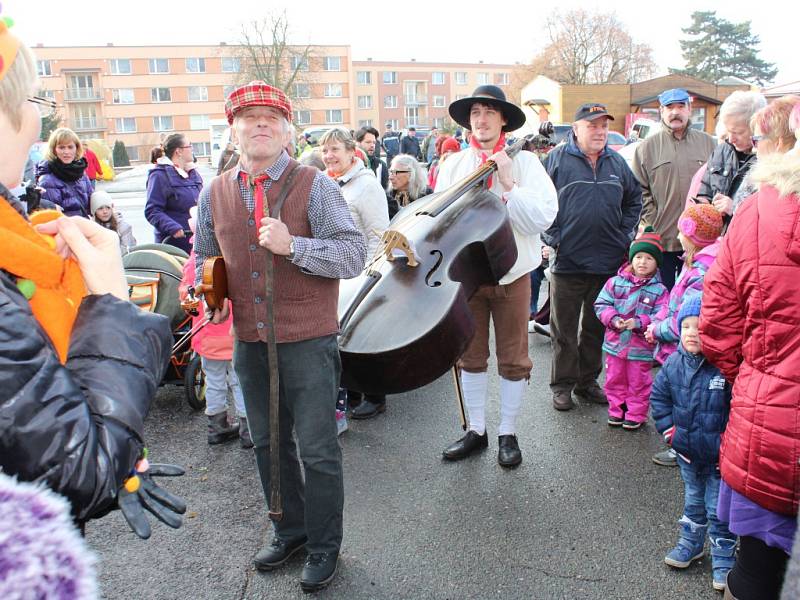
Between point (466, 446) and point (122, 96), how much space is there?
217 feet

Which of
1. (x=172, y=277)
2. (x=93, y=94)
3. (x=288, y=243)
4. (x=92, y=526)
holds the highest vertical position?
(x=93, y=94)

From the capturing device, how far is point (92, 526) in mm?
3133

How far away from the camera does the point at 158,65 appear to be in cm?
6125

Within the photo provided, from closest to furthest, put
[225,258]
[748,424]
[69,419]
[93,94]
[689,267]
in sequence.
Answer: [69,419], [748,424], [225,258], [689,267], [93,94]

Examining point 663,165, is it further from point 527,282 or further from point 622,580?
point 622,580

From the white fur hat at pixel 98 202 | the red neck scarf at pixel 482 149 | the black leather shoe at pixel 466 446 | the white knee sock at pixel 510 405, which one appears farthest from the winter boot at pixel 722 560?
the white fur hat at pixel 98 202

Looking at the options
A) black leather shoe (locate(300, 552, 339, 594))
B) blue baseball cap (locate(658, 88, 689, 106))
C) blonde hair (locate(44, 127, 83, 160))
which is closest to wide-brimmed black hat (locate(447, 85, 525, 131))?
blue baseball cap (locate(658, 88, 689, 106))

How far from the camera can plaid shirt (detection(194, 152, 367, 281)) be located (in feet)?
7.68

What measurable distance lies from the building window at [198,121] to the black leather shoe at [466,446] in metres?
63.6

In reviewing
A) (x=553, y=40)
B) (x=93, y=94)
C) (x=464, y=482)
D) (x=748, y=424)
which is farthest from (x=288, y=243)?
(x=93, y=94)

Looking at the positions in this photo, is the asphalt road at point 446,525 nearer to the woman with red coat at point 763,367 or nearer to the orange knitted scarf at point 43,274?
the woman with red coat at point 763,367

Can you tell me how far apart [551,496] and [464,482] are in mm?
462

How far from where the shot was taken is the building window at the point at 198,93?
61719mm

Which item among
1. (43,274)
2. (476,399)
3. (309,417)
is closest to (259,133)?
(309,417)
